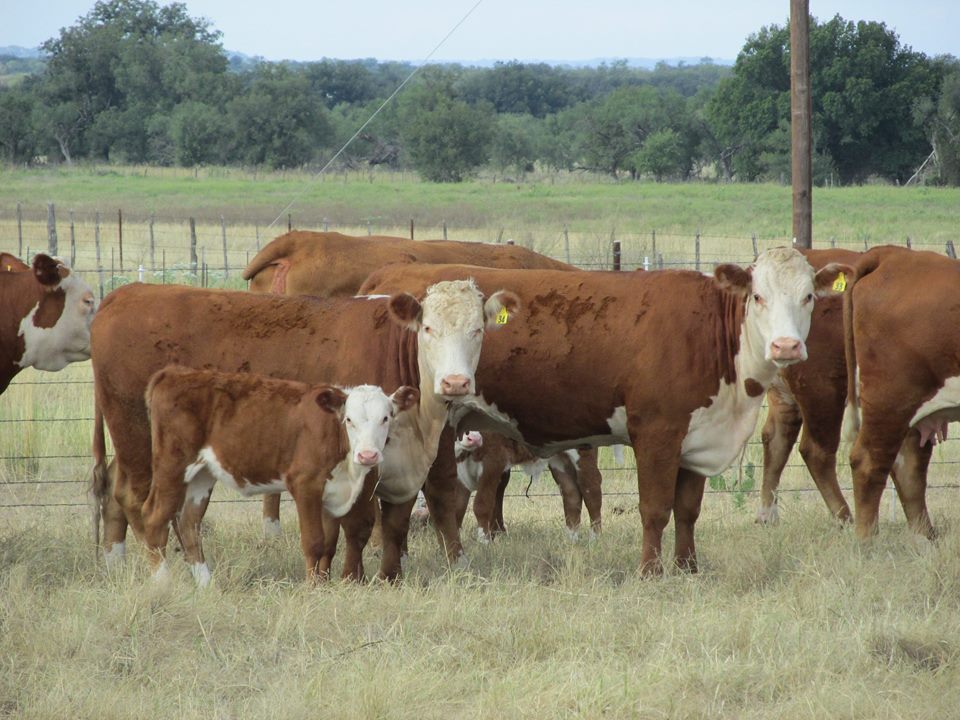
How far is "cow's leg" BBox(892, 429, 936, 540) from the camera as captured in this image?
741cm

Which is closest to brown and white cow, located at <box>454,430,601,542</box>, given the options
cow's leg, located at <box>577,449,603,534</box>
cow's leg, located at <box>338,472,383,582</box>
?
cow's leg, located at <box>577,449,603,534</box>

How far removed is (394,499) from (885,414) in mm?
2713

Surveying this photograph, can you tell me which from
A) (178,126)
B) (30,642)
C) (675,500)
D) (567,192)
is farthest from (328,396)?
(178,126)

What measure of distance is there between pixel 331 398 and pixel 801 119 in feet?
19.3

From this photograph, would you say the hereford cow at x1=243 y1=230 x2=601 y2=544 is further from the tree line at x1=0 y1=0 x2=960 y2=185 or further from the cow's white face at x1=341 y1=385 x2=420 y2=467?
the tree line at x1=0 y1=0 x2=960 y2=185

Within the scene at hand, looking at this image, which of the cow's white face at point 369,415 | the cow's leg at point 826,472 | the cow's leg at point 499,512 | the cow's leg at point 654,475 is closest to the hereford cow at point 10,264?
the cow's white face at point 369,415

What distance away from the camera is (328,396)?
5891 mm

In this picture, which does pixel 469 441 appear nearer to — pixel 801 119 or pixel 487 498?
pixel 487 498

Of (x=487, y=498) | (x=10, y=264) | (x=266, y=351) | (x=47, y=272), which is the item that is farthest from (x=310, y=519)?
(x=10, y=264)

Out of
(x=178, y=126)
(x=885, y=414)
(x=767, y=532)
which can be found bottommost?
(x=767, y=532)

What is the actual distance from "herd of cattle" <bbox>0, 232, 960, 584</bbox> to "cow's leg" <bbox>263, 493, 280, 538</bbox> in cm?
99

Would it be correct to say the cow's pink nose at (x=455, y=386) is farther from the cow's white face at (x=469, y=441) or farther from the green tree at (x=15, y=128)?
the green tree at (x=15, y=128)

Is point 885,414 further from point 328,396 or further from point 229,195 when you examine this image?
point 229,195

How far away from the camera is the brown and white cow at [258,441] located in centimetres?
603
